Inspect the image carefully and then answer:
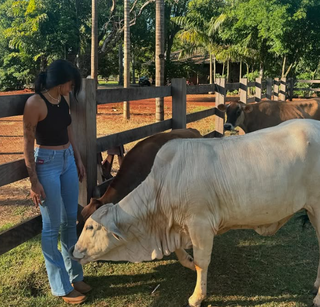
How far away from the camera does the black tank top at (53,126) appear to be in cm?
305

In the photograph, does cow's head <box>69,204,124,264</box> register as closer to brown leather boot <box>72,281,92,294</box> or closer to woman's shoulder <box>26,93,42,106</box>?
brown leather boot <box>72,281,92,294</box>

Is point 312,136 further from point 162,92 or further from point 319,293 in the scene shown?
point 162,92

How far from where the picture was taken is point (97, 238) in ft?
10.4

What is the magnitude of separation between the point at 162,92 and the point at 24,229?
283 cm

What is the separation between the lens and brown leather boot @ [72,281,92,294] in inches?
140

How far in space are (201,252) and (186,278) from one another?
0.78m

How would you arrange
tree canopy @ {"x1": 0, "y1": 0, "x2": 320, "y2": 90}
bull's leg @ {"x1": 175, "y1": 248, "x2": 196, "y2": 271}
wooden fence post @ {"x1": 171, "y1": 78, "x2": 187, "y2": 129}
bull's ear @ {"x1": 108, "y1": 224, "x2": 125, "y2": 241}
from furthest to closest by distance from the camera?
tree canopy @ {"x1": 0, "y1": 0, "x2": 320, "y2": 90}, wooden fence post @ {"x1": 171, "y1": 78, "x2": 187, "y2": 129}, bull's leg @ {"x1": 175, "y1": 248, "x2": 196, "y2": 271}, bull's ear @ {"x1": 108, "y1": 224, "x2": 125, "y2": 241}

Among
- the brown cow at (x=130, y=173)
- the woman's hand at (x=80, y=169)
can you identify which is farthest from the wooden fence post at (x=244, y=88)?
the woman's hand at (x=80, y=169)

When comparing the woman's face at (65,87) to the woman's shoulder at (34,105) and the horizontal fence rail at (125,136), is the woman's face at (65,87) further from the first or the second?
the horizontal fence rail at (125,136)

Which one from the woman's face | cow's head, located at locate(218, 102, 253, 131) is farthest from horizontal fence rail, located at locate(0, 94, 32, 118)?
cow's head, located at locate(218, 102, 253, 131)

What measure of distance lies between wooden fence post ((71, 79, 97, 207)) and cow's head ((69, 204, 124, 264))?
2.73 feet

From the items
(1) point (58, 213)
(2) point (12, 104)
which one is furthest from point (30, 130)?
(1) point (58, 213)

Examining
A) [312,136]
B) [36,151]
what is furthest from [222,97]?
[36,151]

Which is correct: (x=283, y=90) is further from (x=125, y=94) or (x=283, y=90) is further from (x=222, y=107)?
(x=125, y=94)
